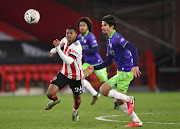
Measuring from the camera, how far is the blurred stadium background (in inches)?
851

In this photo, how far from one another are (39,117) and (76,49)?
1855 mm

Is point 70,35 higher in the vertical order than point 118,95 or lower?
higher

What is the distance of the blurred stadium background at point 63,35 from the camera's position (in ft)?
70.9

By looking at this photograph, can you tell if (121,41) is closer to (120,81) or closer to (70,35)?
(120,81)

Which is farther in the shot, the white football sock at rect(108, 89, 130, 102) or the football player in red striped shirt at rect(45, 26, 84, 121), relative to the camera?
the football player in red striped shirt at rect(45, 26, 84, 121)

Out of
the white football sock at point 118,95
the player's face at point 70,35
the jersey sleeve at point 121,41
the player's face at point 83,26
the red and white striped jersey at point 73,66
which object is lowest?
the white football sock at point 118,95

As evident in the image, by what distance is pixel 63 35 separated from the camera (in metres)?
22.9

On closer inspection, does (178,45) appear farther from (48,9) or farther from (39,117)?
(39,117)

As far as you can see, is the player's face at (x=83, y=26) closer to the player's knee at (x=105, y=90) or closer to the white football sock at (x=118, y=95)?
the player's knee at (x=105, y=90)

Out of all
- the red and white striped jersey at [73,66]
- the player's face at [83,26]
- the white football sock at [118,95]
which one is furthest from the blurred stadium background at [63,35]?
the white football sock at [118,95]

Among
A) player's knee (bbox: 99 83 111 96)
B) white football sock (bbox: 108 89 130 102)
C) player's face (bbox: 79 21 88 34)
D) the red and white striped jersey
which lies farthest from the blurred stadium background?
white football sock (bbox: 108 89 130 102)

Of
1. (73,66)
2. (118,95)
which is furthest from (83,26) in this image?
(118,95)

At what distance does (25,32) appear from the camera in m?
24.6

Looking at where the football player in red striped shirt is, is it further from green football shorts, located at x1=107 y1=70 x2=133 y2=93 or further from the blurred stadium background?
the blurred stadium background
